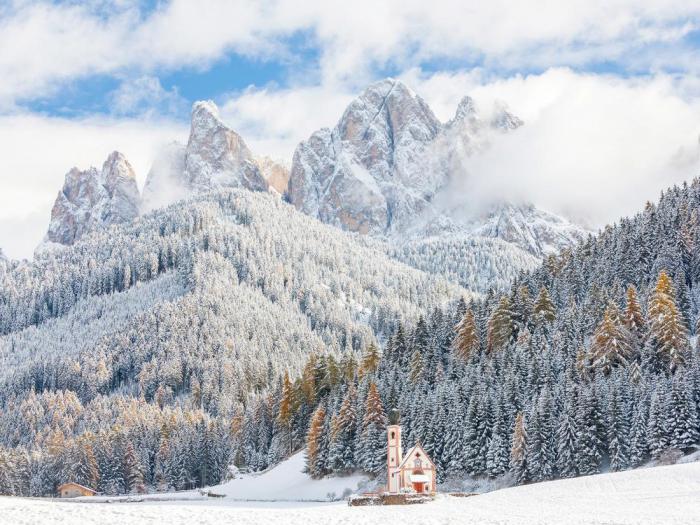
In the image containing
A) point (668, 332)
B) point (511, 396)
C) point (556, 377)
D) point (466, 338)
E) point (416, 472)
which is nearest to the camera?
point (416, 472)

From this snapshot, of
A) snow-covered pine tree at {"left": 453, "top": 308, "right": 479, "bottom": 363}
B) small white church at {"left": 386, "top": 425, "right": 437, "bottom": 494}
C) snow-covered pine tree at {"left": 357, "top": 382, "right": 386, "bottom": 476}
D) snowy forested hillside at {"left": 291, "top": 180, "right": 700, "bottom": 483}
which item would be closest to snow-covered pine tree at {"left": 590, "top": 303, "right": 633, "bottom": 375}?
snowy forested hillside at {"left": 291, "top": 180, "right": 700, "bottom": 483}

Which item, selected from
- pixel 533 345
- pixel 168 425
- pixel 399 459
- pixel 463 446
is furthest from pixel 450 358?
pixel 168 425

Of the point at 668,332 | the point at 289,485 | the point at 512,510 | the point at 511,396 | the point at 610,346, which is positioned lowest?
the point at 512,510

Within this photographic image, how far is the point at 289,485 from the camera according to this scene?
307 feet

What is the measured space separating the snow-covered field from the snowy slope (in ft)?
128

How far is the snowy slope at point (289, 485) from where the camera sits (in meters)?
85.8

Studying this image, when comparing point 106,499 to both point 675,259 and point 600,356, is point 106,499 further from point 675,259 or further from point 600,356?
point 675,259

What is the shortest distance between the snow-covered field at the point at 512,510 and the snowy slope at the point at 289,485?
39.1m

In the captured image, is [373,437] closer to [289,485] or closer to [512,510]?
[289,485]

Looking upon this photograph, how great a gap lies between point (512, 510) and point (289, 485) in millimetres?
55924

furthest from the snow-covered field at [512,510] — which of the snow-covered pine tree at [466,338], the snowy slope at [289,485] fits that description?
the snow-covered pine tree at [466,338]

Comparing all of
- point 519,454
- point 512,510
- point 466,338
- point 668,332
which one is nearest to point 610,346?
point 668,332

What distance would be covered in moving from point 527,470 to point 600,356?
14.2 metres

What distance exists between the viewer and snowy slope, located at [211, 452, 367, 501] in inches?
3378
